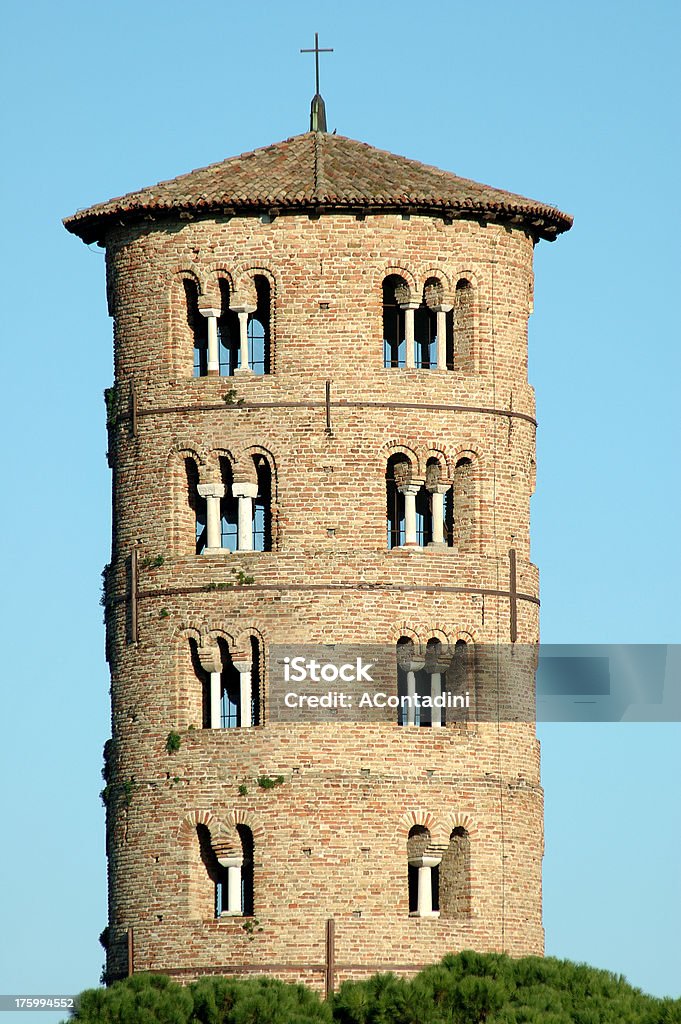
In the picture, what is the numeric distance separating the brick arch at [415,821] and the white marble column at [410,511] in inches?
191

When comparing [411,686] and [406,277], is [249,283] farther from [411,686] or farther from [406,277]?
[411,686]

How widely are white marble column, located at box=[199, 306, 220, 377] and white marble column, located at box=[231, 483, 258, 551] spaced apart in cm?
224

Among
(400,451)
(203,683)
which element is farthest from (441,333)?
(203,683)

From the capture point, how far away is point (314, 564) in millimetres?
72750

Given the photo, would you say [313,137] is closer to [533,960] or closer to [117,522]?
[117,522]

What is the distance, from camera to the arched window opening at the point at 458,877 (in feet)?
238

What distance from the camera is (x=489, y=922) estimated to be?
238ft

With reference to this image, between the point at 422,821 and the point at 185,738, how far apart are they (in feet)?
14.8

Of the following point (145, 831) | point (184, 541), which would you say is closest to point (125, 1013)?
point (145, 831)

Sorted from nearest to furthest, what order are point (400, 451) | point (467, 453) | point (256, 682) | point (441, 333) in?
point (256, 682) < point (400, 451) < point (467, 453) < point (441, 333)

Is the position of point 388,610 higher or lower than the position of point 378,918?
higher

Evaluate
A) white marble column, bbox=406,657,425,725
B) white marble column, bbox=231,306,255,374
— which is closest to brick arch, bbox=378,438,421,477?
white marble column, bbox=231,306,255,374

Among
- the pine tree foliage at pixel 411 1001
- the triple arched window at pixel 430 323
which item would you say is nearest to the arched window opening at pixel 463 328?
the triple arched window at pixel 430 323

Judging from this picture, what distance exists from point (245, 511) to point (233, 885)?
22.1 ft
